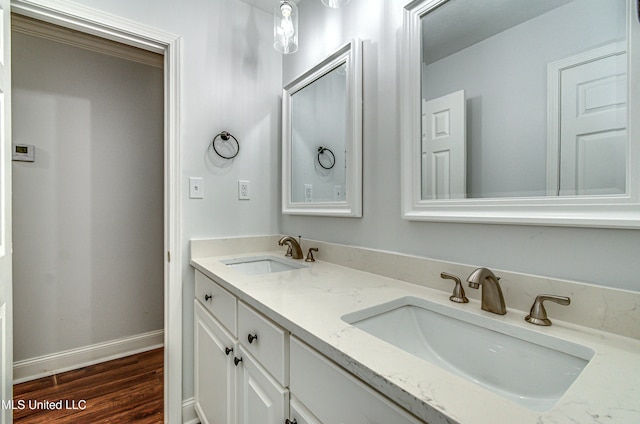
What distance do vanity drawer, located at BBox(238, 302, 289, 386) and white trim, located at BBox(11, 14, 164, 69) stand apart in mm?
1865

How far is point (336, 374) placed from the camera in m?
0.59

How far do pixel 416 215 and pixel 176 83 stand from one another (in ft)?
4.56

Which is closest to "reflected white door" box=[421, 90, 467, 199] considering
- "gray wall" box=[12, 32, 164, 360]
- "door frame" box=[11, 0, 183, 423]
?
"door frame" box=[11, 0, 183, 423]

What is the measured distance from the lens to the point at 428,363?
0.53m

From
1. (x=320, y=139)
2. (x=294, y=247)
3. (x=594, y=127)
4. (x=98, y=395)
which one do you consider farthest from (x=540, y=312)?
(x=98, y=395)

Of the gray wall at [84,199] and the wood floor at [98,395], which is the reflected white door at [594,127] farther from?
the gray wall at [84,199]

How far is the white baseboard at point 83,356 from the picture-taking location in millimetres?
1882

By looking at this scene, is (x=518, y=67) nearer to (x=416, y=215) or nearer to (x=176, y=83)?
(x=416, y=215)

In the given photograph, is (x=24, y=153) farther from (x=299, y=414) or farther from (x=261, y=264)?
(x=299, y=414)

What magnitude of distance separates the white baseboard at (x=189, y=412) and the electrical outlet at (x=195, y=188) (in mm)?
1090

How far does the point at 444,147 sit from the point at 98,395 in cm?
234

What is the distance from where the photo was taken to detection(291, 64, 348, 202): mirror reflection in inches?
56.7

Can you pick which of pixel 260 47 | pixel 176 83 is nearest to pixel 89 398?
pixel 176 83

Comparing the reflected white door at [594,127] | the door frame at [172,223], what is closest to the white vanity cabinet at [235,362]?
the door frame at [172,223]
